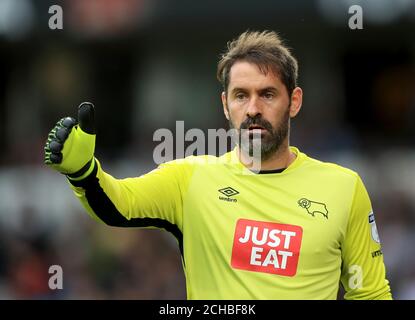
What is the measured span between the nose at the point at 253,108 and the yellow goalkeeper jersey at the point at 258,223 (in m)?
0.37

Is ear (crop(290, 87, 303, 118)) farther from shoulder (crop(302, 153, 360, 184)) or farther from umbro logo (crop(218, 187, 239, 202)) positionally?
umbro logo (crop(218, 187, 239, 202))

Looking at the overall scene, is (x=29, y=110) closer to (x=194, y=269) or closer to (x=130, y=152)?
(x=130, y=152)

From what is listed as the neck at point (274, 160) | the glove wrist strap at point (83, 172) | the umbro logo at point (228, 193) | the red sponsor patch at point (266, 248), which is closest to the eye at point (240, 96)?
the neck at point (274, 160)

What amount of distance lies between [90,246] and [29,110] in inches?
169

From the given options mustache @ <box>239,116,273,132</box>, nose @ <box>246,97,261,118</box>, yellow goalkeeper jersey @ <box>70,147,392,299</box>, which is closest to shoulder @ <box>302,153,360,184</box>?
yellow goalkeeper jersey @ <box>70,147,392,299</box>

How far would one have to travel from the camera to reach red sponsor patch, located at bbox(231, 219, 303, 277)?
4742 millimetres

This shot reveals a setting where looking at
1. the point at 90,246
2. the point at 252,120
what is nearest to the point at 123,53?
the point at 90,246

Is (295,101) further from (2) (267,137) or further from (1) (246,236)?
(1) (246,236)

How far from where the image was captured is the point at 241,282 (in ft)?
15.4

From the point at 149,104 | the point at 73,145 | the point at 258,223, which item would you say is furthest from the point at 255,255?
the point at 149,104

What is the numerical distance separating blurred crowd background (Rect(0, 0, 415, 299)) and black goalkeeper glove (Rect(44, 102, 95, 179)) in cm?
565

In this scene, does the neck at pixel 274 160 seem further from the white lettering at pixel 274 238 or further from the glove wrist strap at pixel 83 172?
the glove wrist strap at pixel 83 172

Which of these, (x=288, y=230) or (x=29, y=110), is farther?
(x=29, y=110)

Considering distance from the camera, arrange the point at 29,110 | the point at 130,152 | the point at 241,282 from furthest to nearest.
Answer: the point at 29,110
the point at 130,152
the point at 241,282
